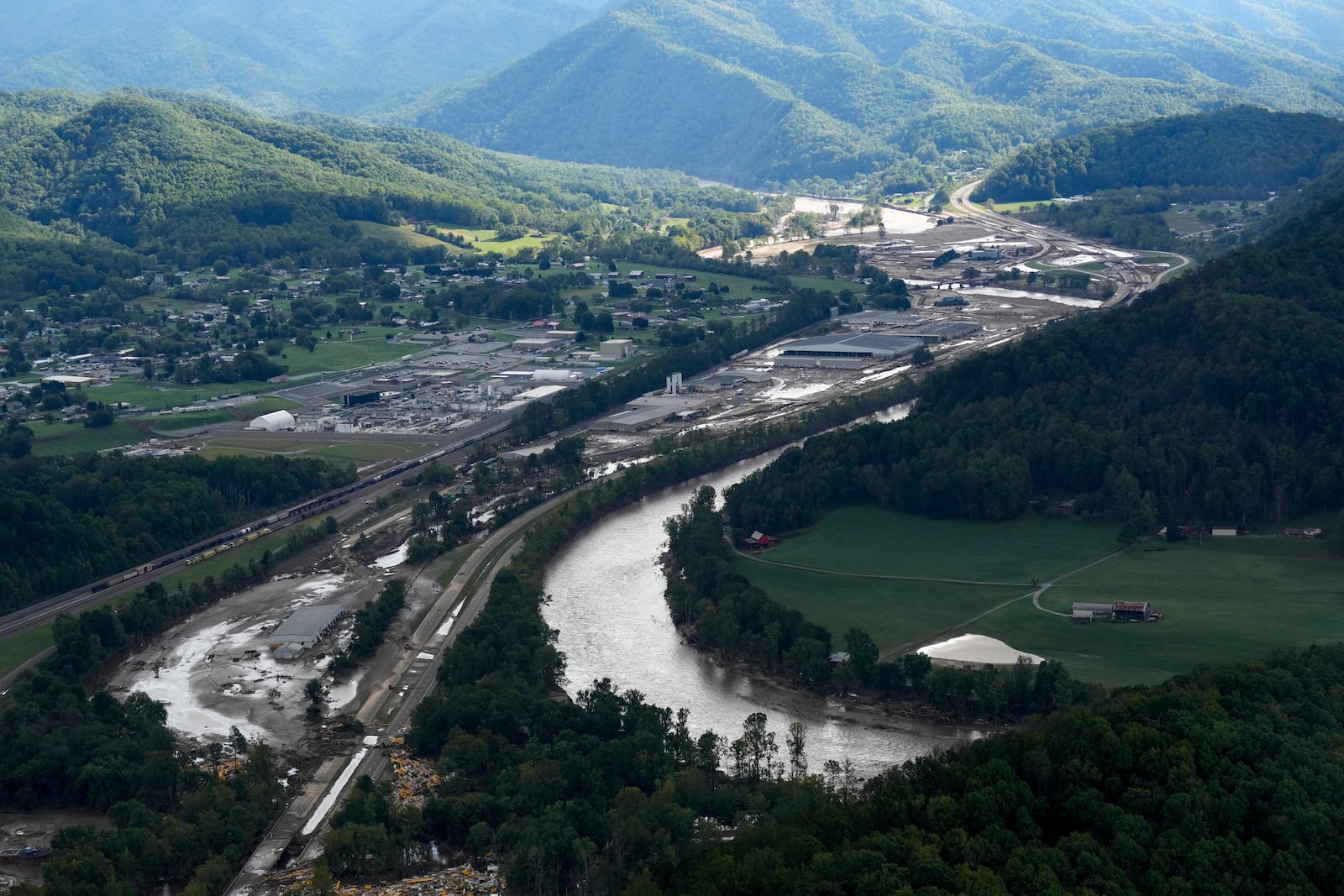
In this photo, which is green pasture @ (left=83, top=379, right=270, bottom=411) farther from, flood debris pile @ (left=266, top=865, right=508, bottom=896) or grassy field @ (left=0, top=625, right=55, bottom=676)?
flood debris pile @ (left=266, top=865, right=508, bottom=896)

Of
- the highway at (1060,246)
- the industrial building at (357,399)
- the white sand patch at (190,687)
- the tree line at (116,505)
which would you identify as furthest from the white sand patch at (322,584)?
the highway at (1060,246)

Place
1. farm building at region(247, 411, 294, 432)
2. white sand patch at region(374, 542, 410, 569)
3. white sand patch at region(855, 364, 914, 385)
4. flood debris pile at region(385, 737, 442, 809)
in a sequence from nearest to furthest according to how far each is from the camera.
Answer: flood debris pile at region(385, 737, 442, 809), white sand patch at region(374, 542, 410, 569), farm building at region(247, 411, 294, 432), white sand patch at region(855, 364, 914, 385)

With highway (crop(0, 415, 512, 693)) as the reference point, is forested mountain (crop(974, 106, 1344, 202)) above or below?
above

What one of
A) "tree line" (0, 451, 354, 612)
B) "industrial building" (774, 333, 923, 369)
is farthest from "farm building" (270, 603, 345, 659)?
"industrial building" (774, 333, 923, 369)

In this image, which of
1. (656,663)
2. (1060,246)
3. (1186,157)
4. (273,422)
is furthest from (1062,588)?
(1186,157)

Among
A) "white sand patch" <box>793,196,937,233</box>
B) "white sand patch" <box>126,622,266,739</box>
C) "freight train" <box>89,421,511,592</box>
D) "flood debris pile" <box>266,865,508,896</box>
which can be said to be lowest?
"flood debris pile" <box>266,865,508,896</box>

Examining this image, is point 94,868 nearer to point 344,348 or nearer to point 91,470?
point 91,470

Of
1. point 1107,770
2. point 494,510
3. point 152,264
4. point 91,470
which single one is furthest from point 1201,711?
point 152,264
